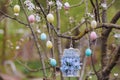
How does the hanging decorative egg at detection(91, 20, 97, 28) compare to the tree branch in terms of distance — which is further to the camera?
the tree branch

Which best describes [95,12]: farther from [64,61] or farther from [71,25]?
[71,25]

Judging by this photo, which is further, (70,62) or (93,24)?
(70,62)

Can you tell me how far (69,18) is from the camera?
1.67 m

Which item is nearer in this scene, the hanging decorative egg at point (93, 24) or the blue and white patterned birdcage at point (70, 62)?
the hanging decorative egg at point (93, 24)

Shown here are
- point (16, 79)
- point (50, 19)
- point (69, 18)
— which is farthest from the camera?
point (16, 79)

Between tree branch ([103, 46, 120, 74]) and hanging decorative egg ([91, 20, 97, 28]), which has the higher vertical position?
hanging decorative egg ([91, 20, 97, 28])

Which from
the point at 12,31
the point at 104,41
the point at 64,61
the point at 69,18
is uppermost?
the point at 12,31

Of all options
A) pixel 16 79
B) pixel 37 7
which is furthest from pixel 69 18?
pixel 16 79

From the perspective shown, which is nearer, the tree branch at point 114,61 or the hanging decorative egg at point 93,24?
the hanging decorative egg at point 93,24

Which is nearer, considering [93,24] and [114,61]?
[93,24]

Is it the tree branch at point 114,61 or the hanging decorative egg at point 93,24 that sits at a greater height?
the hanging decorative egg at point 93,24

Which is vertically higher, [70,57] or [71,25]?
[71,25]

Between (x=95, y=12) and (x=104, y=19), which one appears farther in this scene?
(x=104, y=19)

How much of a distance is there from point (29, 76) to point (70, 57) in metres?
4.59
